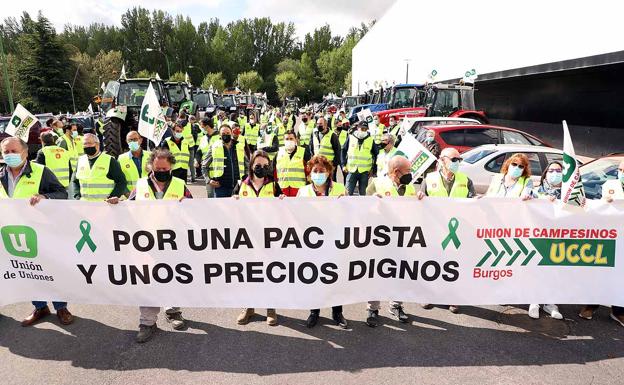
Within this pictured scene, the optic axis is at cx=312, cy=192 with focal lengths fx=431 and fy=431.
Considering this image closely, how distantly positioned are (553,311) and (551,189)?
1.29m

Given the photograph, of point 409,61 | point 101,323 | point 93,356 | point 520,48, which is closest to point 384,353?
point 93,356

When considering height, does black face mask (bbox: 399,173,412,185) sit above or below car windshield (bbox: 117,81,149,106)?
below

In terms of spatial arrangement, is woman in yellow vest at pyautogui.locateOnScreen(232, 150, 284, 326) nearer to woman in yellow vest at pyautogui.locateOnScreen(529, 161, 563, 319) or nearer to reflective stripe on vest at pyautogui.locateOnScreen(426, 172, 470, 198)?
reflective stripe on vest at pyautogui.locateOnScreen(426, 172, 470, 198)

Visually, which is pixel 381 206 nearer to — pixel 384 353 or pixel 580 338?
pixel 384 353

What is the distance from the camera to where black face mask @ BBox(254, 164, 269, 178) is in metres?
4.42

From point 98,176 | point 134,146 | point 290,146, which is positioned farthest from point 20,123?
point 290,146

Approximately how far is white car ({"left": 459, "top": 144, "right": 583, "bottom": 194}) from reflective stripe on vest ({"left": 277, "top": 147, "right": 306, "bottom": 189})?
380 cm

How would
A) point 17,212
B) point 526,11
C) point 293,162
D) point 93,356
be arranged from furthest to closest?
1. point 526,11
2. point 293,162
3. point 17,212
4. point 93,356

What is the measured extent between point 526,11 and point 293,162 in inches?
721

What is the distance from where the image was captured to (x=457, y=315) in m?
4.54

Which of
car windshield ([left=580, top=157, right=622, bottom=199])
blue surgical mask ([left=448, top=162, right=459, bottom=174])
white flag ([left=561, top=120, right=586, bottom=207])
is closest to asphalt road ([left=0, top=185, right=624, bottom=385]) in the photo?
white flag ([left=561, top=120, right=586, bottom=207])

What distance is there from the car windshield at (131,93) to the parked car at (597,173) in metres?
14.3

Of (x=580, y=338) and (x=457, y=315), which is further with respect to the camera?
(x=457, y=315)

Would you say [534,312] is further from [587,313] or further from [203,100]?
[203,100]
